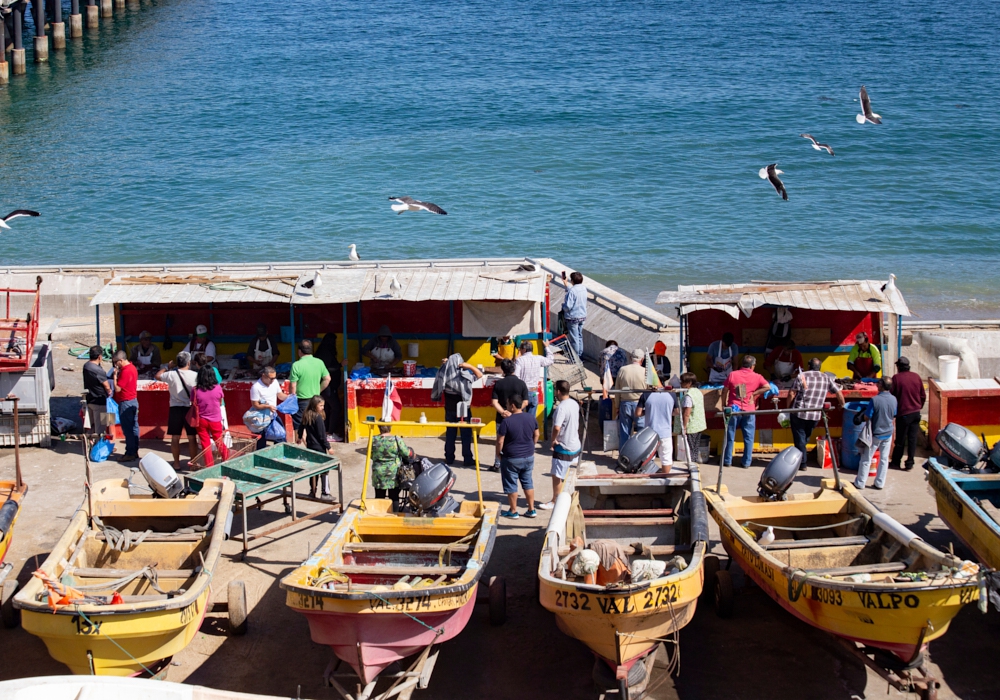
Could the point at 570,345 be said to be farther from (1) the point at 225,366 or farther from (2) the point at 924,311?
(2) the point at 924,311

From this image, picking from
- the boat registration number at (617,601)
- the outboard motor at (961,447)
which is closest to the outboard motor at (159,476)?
the boat registration number at (617,601)

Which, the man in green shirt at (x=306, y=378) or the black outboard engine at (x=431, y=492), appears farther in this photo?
the man in green shirt at (x=306, y=378)

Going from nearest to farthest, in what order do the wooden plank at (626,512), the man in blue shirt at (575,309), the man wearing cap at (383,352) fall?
the wooden plank at (626,512) → the man wearing cap at (383,352) → the man in blue shirt at (575,309)

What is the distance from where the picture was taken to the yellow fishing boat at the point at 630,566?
7941mm

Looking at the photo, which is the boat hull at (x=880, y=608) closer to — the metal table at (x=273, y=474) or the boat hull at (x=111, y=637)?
the boat hull at (x=111, y=637)

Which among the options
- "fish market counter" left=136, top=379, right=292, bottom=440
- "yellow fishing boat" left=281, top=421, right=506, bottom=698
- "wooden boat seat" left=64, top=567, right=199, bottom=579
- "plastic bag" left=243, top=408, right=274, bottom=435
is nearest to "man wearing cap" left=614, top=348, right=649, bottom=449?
"yellow fishing boat" left=281, top=421, right=506, bottom=698

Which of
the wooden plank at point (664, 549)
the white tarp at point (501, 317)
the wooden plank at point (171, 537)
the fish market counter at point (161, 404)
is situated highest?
Result: the white tarp at point (501, 317)

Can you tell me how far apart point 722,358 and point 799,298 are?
4.32 feet

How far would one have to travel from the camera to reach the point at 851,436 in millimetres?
13148

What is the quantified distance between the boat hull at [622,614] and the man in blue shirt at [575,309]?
8749 mm

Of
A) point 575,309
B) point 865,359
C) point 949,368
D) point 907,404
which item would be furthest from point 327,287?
point 949,368

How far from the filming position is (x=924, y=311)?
1014 inches

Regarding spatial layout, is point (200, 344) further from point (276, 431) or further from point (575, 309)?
point (575, 309)

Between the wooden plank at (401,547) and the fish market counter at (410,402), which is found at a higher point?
the wooden plank at (401,547)
